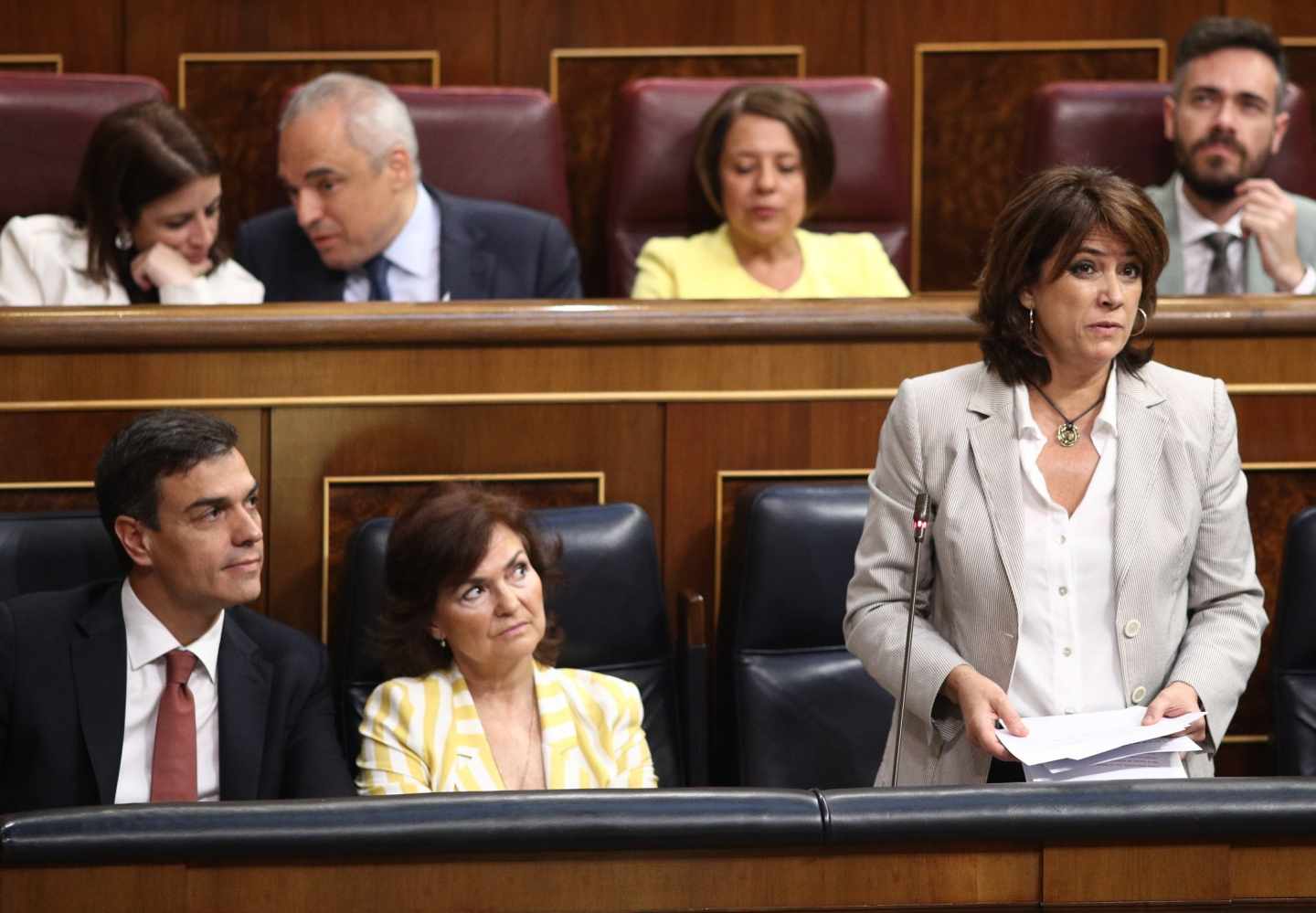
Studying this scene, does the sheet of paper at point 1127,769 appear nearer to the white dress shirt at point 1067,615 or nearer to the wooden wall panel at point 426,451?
the white dress shirt at point 1067,615

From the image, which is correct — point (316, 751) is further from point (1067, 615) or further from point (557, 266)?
point (557, 266)

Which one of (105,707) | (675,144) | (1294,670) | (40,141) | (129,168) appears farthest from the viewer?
(675,144)

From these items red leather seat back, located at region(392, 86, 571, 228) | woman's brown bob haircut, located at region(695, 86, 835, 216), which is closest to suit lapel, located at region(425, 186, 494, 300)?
red leather seat back, located at region(392, 86, 571, 228)

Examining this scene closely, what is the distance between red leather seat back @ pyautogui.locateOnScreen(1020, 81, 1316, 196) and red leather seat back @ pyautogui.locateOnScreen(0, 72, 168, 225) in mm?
799

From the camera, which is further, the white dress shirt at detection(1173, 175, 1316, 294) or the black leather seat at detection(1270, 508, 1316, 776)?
the white dress shirt at detection(1173, 175, 1316, 294)

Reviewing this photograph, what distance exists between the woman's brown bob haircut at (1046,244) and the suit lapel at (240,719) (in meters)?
0.48

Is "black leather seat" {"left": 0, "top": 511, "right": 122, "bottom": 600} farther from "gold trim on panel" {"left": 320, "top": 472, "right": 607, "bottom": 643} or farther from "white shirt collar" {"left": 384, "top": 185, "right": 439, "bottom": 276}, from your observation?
"white shirt collar" {"left": 384, "top": 185, "right": 439, "bottom": 276}

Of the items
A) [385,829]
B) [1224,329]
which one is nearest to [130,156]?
[1224,329]

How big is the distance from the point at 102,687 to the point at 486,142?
0.74 metres

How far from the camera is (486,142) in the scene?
5.48 ft

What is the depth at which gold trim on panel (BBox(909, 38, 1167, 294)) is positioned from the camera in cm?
186

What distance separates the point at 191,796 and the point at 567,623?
27cm

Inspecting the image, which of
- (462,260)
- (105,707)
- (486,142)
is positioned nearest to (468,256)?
(462,260)

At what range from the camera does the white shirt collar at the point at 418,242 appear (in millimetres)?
1539
